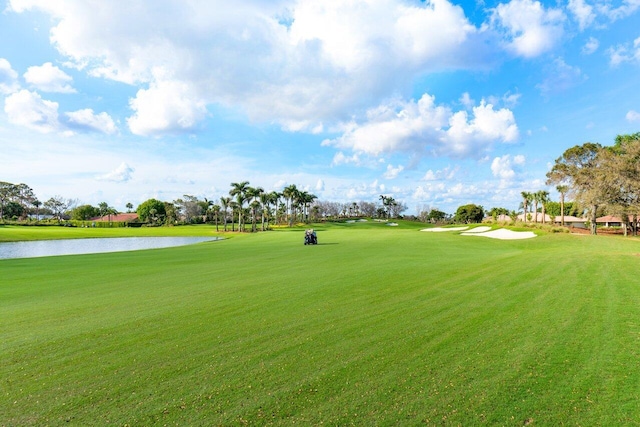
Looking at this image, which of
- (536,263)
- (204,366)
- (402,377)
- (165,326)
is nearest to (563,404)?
(402,377)

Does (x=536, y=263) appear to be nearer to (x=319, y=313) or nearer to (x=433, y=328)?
(x=433, y=328)

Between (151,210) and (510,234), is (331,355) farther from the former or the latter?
(151,210)

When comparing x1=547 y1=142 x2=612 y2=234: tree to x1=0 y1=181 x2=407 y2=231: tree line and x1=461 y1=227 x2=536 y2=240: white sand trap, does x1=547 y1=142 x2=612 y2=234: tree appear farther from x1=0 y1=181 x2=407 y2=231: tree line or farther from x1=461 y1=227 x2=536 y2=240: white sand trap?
x1=0 y1=181 x2=407 y2=231: tree line

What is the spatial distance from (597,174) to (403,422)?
49521mm

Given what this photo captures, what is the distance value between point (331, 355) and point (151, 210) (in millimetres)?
133922

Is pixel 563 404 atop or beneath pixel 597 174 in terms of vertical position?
beneath

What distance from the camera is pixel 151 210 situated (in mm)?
124250

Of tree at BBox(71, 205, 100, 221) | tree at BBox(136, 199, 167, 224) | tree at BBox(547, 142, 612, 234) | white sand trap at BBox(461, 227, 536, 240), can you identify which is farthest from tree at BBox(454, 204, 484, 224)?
tree at BBox(71, 205, 100, 221)

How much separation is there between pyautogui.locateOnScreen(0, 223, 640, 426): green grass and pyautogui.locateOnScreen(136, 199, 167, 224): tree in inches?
4867

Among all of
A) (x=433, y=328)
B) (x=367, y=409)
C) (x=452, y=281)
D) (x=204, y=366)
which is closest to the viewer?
(x=367, y=409)

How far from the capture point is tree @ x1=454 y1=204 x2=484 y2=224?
412 feet

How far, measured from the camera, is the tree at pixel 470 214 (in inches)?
4946

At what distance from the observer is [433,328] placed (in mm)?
7270

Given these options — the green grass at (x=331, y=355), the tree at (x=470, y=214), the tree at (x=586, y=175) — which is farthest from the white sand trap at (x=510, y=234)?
the tree at (x=470, y=214)
